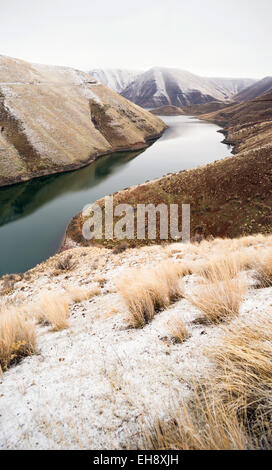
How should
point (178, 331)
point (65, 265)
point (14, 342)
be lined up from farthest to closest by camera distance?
point (65, 265)
point (14, 342)
point (178, 331)

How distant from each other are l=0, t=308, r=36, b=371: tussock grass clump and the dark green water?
50.0 feet

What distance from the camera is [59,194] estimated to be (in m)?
31.6

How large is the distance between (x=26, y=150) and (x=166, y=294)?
47.1m

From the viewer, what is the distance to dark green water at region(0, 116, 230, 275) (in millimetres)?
18703

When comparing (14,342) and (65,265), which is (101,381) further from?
(65,265)

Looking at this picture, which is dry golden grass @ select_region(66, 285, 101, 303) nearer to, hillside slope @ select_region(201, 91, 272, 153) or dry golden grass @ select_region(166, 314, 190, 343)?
dry golden grass @ select_region(166, 314, 190, 343)

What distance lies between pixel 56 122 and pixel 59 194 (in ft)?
97.9

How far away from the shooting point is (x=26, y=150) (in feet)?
132

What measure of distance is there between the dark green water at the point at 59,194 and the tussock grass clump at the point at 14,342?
50.0 feet

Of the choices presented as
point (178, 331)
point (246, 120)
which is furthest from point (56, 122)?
point (246, 120)

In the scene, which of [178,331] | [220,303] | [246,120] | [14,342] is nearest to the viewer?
[178,331]

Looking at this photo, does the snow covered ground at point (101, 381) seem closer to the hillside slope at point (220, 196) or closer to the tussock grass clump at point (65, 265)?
the tussock grass clump at point (65, 265)

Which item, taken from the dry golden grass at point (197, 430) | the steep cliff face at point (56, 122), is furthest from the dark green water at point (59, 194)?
the dry golden grass at point (197, 430)

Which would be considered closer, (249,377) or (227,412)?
(227,412)
